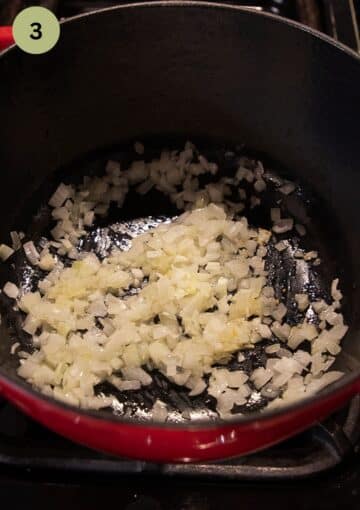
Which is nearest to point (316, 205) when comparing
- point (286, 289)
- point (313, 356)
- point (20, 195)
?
point (286, 289)

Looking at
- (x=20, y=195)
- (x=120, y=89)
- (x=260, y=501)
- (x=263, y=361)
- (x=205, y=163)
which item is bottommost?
(x=260, y=501)

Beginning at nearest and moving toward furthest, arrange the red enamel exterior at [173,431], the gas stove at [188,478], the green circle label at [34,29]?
the red enamel exterior at [173,431] → the gas stove at [188,478] → the green circle label at [34,29]

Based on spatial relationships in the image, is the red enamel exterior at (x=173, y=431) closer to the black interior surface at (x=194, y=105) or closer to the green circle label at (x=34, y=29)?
the black interior surface at (x=194, y=105)

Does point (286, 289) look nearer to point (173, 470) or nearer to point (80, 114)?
point (173, 470)

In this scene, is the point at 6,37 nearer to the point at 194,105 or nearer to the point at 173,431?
the point at 194,105

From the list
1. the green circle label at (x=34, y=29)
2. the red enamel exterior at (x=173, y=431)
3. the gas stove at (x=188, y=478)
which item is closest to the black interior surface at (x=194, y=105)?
the green circle label at (x=34, y=29)

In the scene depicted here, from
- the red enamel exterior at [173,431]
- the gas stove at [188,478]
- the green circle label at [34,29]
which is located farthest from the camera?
the green circle label at [34,29]

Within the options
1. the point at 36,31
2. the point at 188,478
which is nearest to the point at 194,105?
the point at 36,31
